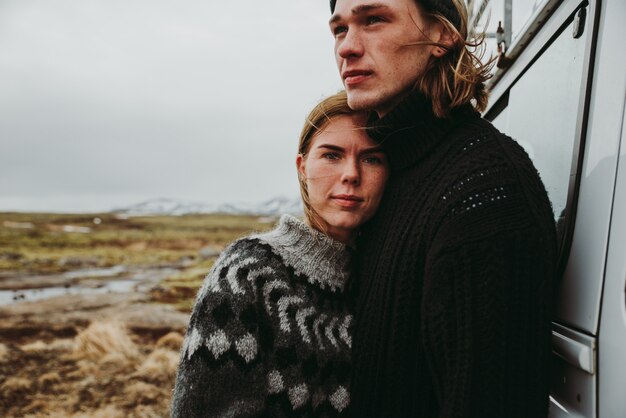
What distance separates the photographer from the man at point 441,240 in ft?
3.22

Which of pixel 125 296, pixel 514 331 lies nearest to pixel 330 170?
pixel 514 331

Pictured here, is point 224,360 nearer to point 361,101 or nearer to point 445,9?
point 361,101

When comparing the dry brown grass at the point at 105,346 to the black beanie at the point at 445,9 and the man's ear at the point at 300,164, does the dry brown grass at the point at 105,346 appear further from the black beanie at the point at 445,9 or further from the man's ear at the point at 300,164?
the black beanie at the point at 445,9

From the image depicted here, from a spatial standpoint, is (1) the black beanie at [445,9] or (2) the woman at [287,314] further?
(1) the black beanie at [445,9]

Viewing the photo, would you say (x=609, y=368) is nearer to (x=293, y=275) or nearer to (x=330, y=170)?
(x=293, y=275)

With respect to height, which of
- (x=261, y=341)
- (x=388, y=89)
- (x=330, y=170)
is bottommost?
(x=261, y=341)

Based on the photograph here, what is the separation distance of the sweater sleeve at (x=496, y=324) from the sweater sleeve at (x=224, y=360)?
20.8 inches

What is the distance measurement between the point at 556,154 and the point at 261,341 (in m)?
1.01

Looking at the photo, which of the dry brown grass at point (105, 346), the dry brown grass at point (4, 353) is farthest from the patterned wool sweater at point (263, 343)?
the dry brown grass at point (4, 353)

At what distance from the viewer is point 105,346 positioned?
696cm

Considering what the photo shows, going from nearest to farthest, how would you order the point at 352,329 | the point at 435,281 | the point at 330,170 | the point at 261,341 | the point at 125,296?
the point at 435,281, the point at 261,341, the point at 352,329, the point at 330,170, the point at 125,296

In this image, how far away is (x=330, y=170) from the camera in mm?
1668

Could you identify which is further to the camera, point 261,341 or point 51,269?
point 51,269

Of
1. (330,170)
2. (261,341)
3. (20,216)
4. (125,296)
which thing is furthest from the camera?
(20,216)
